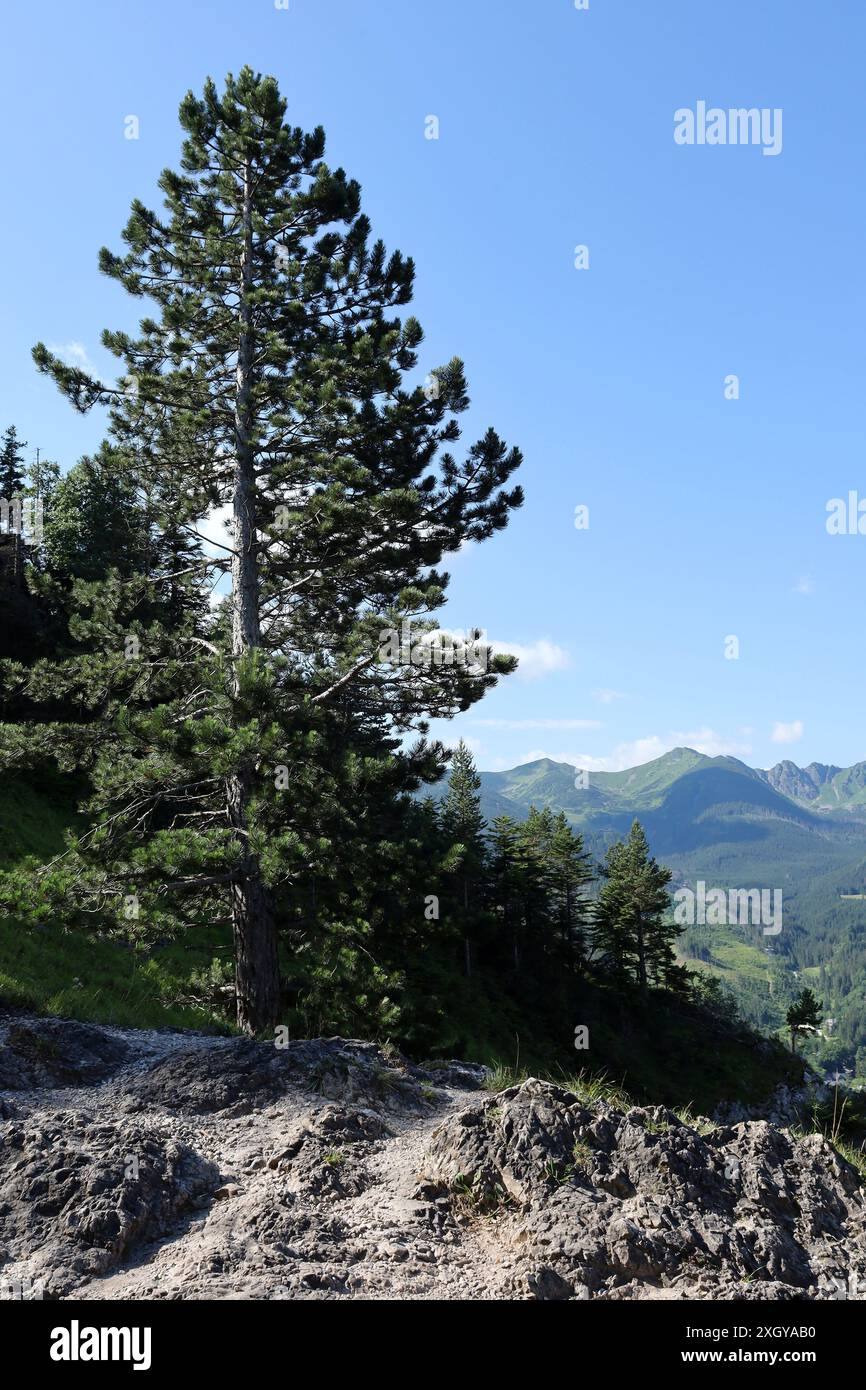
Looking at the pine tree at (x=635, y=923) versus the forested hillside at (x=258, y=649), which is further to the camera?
the pine tree at (x=635, y=923)

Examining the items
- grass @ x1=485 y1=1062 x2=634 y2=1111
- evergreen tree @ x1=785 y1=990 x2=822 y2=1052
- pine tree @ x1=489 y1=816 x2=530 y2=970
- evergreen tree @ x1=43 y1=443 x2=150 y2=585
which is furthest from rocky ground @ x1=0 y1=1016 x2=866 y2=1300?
evergreen tree @ x1=785 y1=990 x2=822 y2=1052

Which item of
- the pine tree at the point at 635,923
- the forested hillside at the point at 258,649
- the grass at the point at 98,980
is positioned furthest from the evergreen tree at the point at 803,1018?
the grass at the point at 98,980

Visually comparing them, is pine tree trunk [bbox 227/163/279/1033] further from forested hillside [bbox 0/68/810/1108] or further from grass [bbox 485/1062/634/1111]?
grass [bbox 485/1062/634/1111]

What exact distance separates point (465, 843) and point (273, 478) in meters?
15.9

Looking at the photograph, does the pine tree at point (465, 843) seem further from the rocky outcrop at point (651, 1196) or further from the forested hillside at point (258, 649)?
the rocky outcrop at point (651, 1196)

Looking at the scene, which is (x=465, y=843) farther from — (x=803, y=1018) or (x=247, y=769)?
(x=803, y=1018)

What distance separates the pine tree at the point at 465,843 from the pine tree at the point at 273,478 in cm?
244

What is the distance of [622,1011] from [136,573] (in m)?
50.4

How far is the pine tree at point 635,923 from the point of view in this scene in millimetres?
57062

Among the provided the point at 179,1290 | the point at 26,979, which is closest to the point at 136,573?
the point at 26,979

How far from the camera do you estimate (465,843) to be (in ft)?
91.0

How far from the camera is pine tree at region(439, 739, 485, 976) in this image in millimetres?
14984

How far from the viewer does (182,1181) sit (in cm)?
592
